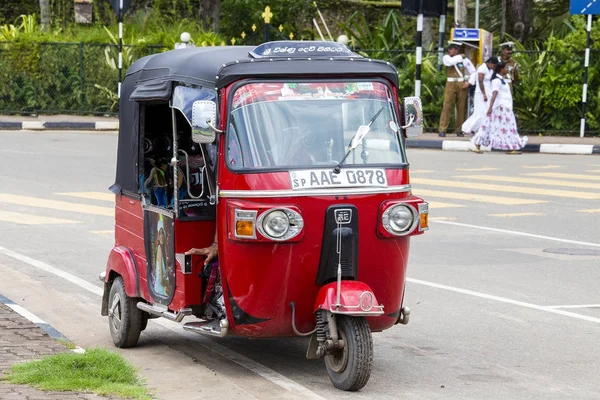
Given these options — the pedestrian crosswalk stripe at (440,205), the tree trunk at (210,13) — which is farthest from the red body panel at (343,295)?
the tree trunk at (210,13)

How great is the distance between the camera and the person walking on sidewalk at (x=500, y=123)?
22609 millimetres

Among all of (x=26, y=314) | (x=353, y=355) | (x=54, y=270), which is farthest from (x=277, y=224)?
(x=54, y=270)

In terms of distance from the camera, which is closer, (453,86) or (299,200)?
(299,200)

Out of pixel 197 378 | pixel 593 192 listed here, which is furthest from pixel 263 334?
pixel 593 192

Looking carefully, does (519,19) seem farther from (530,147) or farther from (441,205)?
(441,205)

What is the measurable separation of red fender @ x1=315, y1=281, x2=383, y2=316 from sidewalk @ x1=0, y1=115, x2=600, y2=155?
1726 centimetres

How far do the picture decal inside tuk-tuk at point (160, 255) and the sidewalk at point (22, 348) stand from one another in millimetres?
718

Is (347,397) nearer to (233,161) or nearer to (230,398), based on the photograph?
(230,398)

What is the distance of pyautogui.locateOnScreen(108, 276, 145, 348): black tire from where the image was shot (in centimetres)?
826

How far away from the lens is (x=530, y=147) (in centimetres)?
2442

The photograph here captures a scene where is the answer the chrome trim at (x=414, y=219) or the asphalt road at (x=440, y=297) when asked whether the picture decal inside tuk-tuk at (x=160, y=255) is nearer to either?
the asphalt road at (x=440, y=297)

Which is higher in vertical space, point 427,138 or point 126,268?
point 126,268

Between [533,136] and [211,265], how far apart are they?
20465 mm

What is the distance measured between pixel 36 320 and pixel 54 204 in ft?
23.5
